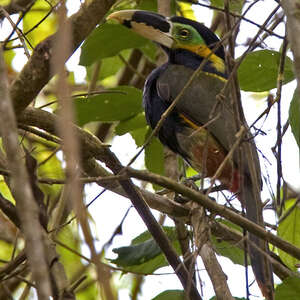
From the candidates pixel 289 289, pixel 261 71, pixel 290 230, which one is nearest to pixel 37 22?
pixel 261 71

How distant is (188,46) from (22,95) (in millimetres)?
1993

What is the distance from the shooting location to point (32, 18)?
3.17 meters

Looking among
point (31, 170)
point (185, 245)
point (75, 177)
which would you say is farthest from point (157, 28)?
point (75, 177)

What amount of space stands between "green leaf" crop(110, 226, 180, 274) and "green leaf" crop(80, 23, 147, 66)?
0.80m

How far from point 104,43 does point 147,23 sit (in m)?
0.45

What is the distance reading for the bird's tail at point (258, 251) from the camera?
1930 millimetres

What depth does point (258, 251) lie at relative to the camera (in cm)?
229

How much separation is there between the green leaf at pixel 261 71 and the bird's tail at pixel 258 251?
423mm

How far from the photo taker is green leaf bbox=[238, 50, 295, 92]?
8.38 feet

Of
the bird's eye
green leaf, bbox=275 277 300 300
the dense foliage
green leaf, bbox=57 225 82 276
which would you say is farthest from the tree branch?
the bird's eye

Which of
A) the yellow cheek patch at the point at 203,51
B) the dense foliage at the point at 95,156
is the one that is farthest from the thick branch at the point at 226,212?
the yellow cheek patch at the point at 203,51

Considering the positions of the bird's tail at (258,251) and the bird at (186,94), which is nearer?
the bird's tail at (258,251)

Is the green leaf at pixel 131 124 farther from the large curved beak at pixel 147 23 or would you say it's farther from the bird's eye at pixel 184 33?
the bird's eye at pixel 184 33

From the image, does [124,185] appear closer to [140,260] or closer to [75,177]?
[140,260]
